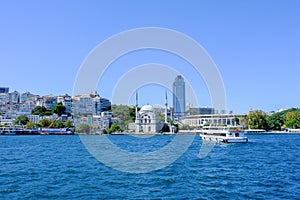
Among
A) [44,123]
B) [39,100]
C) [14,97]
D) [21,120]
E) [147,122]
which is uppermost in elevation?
[14,97]

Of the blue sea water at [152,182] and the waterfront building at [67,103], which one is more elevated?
the waterfront building at [67,103]

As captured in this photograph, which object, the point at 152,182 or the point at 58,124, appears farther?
the point at 58,124

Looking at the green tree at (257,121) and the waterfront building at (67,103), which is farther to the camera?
the waterfront building at (67,103)

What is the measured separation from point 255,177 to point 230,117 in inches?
3412

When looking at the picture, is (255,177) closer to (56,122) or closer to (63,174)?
(63,174)

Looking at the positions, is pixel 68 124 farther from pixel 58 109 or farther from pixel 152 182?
pixel 152 182

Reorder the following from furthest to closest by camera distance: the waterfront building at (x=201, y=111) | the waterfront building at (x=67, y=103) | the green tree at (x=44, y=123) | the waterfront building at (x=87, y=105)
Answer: the waterfront building at (x=201, y=111), the waterfront building at (x=67, y=103), the waterfront building at (x=87, y=105), the green tree at (x=44, y=123)

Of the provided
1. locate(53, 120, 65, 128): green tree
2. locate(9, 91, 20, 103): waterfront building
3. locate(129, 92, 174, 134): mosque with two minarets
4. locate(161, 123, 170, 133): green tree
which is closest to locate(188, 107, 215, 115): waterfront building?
locate(161, 123, 170, 133): green tree

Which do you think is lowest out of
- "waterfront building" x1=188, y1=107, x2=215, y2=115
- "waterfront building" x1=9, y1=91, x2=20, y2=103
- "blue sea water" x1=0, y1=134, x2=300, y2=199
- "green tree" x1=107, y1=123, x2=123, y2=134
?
"blue sea water" x1=0, y1=134, x2=300, y2=199

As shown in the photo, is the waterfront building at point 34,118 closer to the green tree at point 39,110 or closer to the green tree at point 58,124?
the green tree at point 39,110

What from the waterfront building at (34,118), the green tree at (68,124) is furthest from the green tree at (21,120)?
the green tree at (68,124)

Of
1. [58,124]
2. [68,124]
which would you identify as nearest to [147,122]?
[68,124]

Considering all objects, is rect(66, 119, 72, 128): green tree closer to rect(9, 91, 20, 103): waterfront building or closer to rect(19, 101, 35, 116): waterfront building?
rect(19, 101, 35, 116): waterfront building

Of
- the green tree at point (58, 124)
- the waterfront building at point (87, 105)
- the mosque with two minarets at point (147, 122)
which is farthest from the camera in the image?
the waterfront building at point (87, 105)
